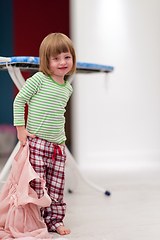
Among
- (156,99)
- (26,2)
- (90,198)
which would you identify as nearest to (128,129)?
(156,99)

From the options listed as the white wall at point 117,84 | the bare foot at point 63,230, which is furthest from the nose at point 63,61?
the white wall at point 117,84

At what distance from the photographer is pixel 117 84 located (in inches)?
113

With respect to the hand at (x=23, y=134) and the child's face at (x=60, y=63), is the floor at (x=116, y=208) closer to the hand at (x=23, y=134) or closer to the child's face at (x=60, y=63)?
the hand at (x=23, y=134)

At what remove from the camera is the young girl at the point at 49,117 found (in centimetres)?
114

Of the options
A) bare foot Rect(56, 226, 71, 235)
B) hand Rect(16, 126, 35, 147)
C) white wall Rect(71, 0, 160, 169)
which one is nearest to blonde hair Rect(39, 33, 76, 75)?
hand Rect(16, 126, 35, 147)

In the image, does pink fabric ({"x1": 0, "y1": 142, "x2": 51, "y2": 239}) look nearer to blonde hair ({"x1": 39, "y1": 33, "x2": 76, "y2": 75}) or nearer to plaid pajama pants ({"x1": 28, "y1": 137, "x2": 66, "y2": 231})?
plaid pajama pants ({"x1": 28, "y1": 137, "x2": 66, "y2": 231})

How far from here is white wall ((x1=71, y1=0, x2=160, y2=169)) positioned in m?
2.81

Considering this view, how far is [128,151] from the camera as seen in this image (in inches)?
115

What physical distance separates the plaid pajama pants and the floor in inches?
3.2

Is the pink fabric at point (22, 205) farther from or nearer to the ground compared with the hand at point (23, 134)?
nearer to the ground

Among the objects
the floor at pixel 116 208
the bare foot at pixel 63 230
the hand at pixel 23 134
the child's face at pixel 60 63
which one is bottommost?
the floor at pixel 116 208

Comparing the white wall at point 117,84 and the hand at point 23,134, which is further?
the white wall at point 117,84

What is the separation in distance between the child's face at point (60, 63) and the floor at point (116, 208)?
0.64 m

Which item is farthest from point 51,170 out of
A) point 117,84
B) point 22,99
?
point 117,84
